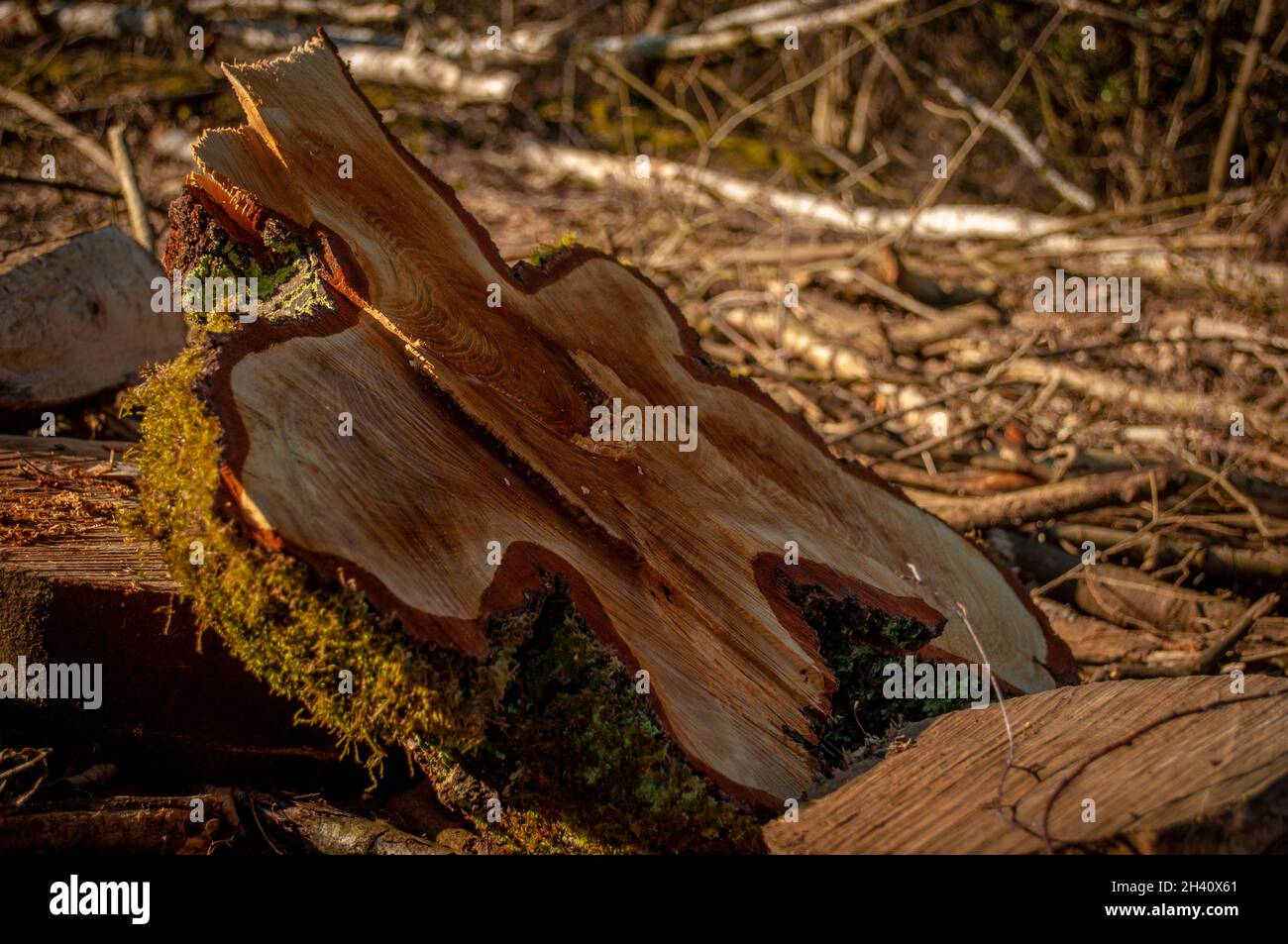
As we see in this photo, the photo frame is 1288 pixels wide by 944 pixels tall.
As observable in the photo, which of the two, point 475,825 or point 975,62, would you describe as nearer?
point 475,825

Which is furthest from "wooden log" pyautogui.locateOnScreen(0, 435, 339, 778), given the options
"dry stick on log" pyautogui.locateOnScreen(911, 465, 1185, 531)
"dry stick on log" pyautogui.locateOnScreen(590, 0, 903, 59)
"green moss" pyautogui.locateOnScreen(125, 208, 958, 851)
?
"dry stick on log" pyautogui.locateOnScreen(590, 0, 903, 59)

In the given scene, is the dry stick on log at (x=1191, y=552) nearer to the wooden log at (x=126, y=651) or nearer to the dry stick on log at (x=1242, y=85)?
the wooden log at (x=126, y=651)

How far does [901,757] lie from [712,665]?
0.42m

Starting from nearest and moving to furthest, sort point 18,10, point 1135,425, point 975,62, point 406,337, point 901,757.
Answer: point 901,757 < point 406,337 < point 1135,425 < point 18,10 < point 975,62

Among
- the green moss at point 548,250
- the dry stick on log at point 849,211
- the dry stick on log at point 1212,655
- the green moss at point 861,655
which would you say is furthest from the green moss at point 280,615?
the dry stick on log at point 849,211

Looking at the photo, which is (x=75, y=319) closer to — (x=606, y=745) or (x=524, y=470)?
(x=524, y=470)

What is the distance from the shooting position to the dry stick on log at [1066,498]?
3.61 metres

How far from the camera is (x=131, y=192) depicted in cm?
429

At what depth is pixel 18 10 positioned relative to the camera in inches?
299

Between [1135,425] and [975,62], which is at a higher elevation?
[975,62]

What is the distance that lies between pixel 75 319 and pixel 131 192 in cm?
115

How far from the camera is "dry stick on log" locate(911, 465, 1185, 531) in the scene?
11.8 ft

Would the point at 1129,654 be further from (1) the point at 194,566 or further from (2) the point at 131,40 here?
(2) the point at 131,40
